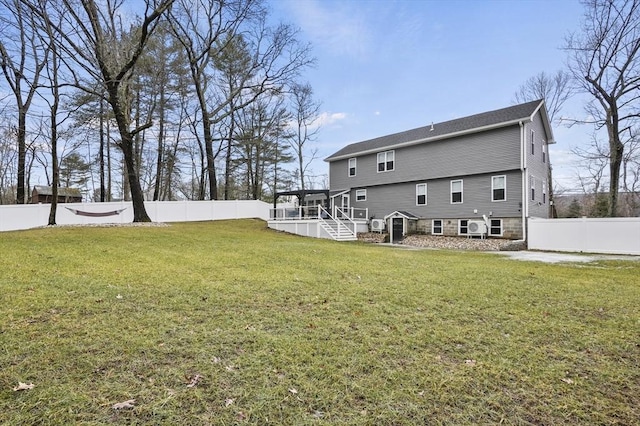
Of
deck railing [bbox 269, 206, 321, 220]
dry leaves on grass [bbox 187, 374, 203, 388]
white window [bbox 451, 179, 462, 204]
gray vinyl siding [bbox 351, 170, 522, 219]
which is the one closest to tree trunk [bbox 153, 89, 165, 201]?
deck railing [bbox 269, 206, 321, 220]

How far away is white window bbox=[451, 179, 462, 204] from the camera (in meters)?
17.3

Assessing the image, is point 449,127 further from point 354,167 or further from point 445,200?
point 354,167

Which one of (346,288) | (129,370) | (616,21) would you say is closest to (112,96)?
(346,288)

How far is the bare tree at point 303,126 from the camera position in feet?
96.4

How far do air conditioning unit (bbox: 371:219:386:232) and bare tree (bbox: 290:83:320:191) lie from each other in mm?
11335

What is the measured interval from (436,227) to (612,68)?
35.9 feet

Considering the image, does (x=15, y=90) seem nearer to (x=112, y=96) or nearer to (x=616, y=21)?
(x=112, y=96)

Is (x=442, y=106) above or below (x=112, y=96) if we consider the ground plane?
above

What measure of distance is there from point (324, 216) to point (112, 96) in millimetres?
11116

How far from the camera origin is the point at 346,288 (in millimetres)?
5086

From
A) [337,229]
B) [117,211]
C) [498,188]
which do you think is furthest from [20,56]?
→ [498,188]

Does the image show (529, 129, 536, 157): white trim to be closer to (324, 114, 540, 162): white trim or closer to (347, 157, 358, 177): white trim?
(324, 114, 540, 162): white trim

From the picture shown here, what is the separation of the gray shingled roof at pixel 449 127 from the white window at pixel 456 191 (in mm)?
2533

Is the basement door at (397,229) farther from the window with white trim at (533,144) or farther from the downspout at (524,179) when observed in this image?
the window with white trim at (533,144)
